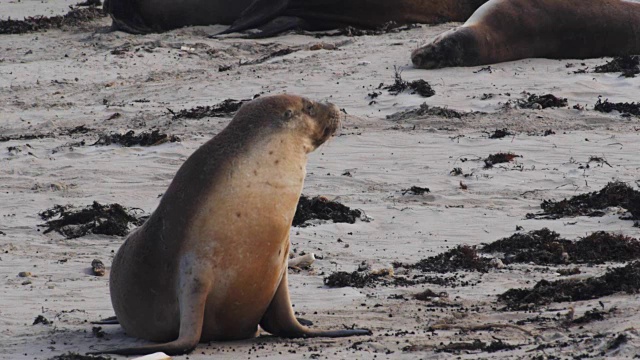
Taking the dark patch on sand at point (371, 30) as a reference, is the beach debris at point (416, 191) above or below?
below

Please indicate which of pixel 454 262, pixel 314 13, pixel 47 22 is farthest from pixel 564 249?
pixel 47 22

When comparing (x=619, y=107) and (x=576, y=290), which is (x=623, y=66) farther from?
(x=576, y=290)

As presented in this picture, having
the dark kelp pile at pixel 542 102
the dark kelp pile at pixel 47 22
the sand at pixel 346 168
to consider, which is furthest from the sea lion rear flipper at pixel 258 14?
the dark kelp pile at pixel 542 102

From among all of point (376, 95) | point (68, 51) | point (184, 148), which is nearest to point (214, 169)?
point (184, 148)

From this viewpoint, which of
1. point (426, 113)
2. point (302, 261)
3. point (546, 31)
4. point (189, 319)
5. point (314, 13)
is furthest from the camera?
point (314, 13)

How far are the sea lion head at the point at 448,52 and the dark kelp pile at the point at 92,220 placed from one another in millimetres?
4908

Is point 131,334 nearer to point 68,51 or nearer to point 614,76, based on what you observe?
point 614,76

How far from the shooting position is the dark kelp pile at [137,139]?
9.52 m

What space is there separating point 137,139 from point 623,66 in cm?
475

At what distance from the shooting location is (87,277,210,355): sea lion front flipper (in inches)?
179

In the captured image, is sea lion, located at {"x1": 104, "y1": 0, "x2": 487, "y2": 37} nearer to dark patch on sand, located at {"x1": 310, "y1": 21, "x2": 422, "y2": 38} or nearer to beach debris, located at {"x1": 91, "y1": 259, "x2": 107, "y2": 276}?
dark patch on sand, located at {"x1": 310, "y1": 21, "x2": 422, "y2": 38}

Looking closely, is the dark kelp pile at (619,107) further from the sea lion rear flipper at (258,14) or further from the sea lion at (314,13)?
the sea lion rear flipper at (258,14)

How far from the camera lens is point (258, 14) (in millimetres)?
14734

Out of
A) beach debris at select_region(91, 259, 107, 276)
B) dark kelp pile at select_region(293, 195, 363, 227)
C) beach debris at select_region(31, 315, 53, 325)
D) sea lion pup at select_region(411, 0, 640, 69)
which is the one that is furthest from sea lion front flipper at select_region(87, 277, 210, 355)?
sea lion pup at select_region(411, 0, 640, 69)
